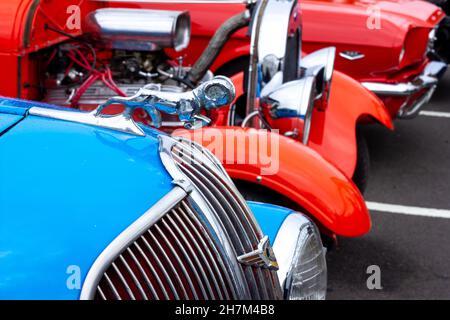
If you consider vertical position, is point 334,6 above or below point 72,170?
below

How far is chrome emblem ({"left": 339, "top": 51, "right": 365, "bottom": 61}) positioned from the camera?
576 centimetres

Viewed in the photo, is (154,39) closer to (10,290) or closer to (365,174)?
(365,174)

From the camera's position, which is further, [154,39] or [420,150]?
[420,150]

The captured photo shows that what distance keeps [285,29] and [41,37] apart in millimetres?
1232

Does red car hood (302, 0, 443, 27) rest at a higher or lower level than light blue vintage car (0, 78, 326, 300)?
lower

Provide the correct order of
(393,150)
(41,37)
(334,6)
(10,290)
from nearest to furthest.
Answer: (10,290), (41,37), (334,6), (393,150)

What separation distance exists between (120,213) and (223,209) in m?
0.36

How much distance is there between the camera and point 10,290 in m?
1.45

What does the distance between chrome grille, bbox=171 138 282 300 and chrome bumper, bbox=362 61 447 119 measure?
3.85 metres

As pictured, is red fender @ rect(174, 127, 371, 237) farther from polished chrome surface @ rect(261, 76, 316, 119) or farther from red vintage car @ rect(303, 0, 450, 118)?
red vintage car @ rect(303, 0, 450, 118)

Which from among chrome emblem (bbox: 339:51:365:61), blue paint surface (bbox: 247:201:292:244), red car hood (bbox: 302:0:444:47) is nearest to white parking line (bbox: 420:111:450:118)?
red car hood (bbox: 302:0:444:47)

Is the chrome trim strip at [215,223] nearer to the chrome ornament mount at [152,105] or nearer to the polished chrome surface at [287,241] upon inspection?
the chrome ornament mount at [152,105]
